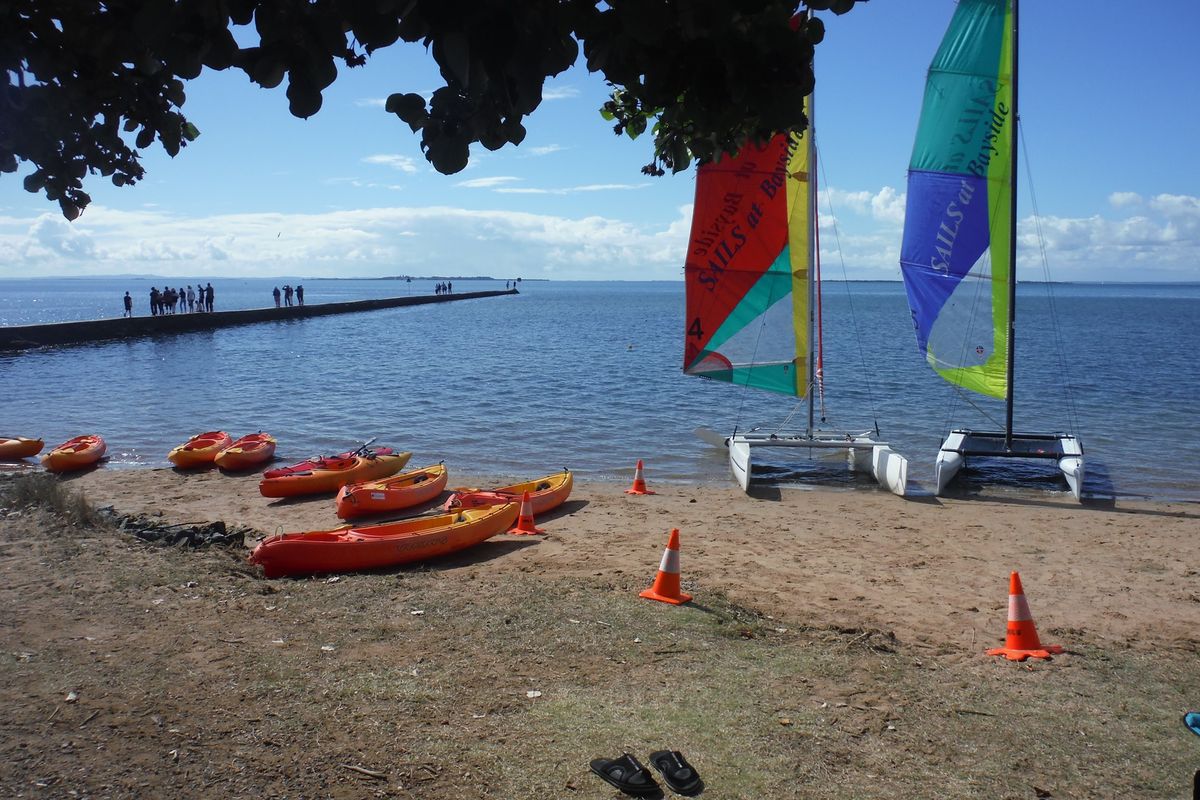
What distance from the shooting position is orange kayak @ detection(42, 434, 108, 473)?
16.7 m

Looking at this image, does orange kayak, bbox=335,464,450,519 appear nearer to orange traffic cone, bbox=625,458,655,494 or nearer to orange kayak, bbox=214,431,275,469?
orange traffic cone, bbox=625,458,655,494

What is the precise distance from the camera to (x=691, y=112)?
3191 millimetres

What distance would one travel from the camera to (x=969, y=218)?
15.2m

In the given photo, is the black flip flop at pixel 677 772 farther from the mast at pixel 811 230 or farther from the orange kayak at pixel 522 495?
the mast at pixel 811 230

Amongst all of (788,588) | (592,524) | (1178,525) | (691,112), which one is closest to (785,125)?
→ (691,112)

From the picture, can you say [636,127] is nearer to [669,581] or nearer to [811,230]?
[669,581]

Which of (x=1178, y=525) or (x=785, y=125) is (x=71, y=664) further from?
(x=1178, y=525)

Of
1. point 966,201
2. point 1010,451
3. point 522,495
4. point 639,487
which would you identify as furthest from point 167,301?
point 1010,451

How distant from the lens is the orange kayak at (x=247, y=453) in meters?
16.6

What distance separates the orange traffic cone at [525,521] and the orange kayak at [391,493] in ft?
8.56

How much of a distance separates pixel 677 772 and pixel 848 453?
13263mm

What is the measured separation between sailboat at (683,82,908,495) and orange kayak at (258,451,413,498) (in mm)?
5709

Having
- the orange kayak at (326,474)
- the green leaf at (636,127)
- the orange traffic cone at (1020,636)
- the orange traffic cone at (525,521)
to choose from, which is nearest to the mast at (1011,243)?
the orange traffic cone at (525,521)

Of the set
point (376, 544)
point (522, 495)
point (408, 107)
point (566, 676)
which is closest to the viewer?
point (408, 107)
